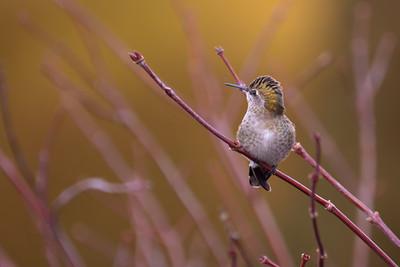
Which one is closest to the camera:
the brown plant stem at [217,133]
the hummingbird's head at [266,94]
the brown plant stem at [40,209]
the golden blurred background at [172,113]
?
the brown plant stem at [217,133]

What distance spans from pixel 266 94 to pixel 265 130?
113mm

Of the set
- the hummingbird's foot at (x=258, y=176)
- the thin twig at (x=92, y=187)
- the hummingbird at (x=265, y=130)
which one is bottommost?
the hummingbird's foot at (x=258, y=176)

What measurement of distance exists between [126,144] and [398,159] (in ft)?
7.71

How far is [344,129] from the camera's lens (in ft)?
22.4

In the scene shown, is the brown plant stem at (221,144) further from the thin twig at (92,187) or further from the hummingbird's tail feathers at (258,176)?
the thin twig at (92,187)

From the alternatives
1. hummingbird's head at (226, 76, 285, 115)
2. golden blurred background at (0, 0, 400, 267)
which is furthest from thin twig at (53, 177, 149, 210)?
golden blurred background at (0, 0, 400, 267)

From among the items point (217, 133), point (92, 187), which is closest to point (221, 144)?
point (92, 187)

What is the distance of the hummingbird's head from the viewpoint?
2098 mm

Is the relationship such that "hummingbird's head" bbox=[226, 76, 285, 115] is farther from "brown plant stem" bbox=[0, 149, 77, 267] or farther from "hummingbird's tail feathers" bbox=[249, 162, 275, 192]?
"brown plant stem" bbox=[0, 149, 77, 267]

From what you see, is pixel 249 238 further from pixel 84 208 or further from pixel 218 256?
pixel 84 208

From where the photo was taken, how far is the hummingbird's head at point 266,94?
2098mm

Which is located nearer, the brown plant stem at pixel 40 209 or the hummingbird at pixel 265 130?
the brown plant stem at pixel 40 209

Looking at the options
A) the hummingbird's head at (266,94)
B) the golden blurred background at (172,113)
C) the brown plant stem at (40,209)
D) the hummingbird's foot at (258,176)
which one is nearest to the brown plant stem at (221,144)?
the hummingbird's foot at (258,176)

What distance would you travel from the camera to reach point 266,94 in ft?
6.96
